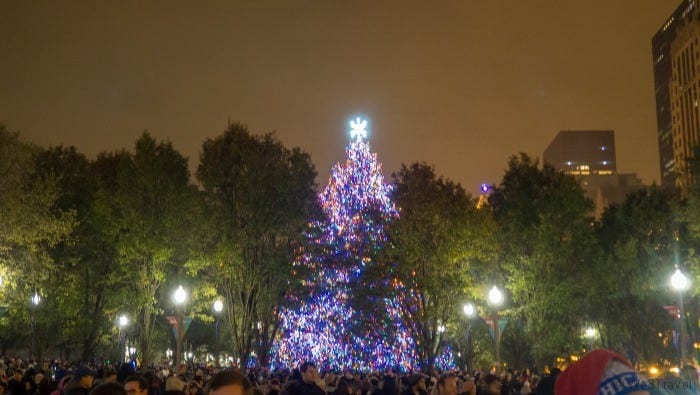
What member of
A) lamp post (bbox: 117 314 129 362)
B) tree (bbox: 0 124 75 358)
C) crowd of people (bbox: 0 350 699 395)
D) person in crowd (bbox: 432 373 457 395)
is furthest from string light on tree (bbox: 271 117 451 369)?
person in crowd (bbox: 432 373 457 395)

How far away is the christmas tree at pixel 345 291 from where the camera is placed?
38.0 meters

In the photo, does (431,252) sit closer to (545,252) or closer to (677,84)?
(545,252)

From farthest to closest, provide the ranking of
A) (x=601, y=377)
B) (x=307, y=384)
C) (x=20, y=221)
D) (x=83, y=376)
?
(x=20, y=221) → (x=307, y=384) → (x=83, y=376) → (x=601, y=377)

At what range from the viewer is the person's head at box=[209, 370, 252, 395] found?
4.19 meters

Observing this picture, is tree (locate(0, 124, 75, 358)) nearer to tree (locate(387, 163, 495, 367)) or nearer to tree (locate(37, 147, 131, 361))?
tree (locate(37, 147, 131, 361))

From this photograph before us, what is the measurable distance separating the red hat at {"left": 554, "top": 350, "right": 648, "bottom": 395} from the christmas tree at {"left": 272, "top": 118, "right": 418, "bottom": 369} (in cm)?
3419

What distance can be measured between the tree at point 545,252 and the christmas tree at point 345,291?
7.36 meters

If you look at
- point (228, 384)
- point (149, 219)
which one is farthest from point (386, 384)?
point (149, 219)

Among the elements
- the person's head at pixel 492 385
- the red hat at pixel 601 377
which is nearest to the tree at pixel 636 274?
the person's head at pixel 492 385

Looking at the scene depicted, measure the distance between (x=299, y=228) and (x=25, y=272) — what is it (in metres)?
14.2

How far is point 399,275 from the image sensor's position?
34.2m

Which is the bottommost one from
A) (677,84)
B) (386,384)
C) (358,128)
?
(386,384)

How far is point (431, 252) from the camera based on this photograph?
33.7 metres

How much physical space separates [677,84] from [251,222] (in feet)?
381
